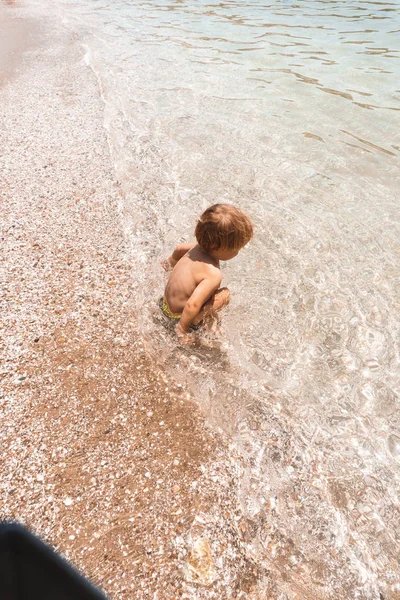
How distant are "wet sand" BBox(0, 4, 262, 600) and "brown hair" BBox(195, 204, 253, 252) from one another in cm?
81

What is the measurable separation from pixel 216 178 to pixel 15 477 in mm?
4179

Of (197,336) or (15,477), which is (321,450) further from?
(15,477)

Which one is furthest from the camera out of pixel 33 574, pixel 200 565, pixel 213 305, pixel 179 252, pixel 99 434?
pixel 179 252

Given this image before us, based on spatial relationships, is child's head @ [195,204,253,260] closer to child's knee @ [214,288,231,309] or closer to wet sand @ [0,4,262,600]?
child's knee @ [214,288,231,309]

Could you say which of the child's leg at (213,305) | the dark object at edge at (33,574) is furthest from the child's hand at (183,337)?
the dark object at edge at (33,574)

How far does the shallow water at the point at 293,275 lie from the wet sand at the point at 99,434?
166 millimetres

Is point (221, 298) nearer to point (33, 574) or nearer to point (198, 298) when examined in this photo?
point (198, 298)

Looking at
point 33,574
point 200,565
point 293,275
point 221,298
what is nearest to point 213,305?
point 221,298

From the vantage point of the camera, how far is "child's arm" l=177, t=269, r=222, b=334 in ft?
8.27

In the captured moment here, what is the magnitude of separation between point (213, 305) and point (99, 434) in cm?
124

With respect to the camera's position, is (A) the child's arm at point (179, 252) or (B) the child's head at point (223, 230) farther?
(A) the child's arm at point (179, 252)

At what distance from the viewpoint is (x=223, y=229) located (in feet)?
8.07

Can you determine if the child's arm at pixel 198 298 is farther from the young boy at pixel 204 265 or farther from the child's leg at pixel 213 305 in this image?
the child's leg at pixel 213 305

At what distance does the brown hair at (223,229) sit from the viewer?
2.46m
